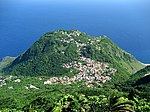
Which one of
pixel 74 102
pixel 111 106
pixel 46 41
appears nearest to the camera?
pixel 111 106

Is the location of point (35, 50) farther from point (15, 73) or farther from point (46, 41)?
point (15, 73)

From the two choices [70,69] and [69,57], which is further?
[69,57]

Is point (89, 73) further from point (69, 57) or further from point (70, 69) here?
point (69, 57)

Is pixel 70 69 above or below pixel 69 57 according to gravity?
below

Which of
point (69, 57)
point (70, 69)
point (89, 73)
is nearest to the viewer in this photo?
point (89, 73)

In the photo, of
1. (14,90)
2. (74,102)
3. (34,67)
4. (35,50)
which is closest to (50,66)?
(34,67)

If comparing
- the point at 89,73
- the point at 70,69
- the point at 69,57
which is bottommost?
the point at 89,73

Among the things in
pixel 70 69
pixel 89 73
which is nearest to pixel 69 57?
pixel 70 69
